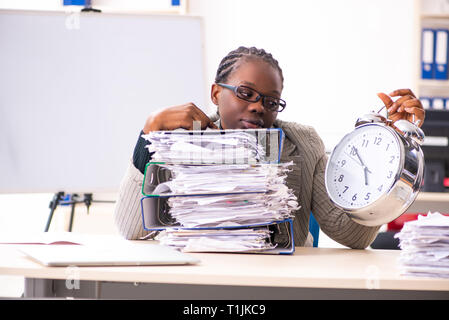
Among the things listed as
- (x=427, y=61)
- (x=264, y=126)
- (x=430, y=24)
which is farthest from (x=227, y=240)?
(x=430, y=24)

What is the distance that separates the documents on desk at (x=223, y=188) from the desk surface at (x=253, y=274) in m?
0.10

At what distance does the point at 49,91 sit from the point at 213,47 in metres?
1.83

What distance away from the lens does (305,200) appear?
5.01ft

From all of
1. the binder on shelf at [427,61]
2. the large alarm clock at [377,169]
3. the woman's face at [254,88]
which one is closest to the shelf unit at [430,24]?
the binder on shelf at [427,61]

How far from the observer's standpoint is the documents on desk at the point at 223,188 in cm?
108

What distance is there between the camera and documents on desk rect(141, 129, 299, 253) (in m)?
1.08

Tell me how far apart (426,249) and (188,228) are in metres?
0.45

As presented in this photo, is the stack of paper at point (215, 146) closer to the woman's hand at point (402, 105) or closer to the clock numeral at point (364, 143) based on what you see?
the clock numeral at point (364, 143)

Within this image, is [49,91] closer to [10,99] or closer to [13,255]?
[10,99]

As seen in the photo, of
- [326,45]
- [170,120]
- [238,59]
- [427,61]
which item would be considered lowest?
[170,120]

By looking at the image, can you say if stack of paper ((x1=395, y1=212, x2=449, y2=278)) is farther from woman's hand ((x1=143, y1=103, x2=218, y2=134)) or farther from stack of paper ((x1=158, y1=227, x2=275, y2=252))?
woman's hand ((x1=143, y1=103, x2=218, y2=134))

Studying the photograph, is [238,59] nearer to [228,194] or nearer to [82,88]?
[228,194]

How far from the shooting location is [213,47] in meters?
4.08
